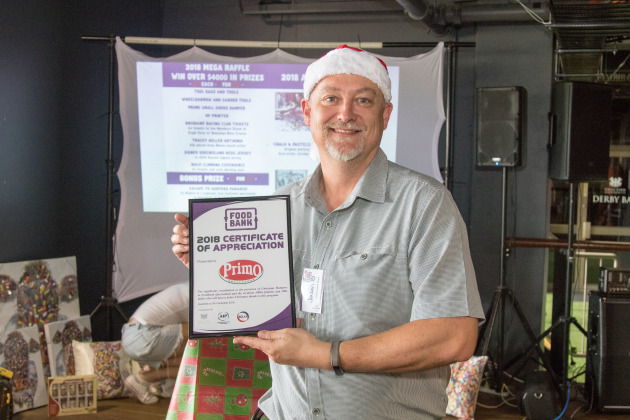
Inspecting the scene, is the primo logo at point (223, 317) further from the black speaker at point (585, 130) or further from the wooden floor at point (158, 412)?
the black speaker at point (585, 130)

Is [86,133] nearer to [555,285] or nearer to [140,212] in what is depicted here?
[140,212]

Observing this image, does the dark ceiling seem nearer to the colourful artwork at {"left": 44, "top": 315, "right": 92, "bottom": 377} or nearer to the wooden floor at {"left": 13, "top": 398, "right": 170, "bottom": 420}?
the wooden floor at {"left": 13, "top": 398, "right": 170, "bottom": 420}

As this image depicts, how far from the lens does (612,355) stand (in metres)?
4.16

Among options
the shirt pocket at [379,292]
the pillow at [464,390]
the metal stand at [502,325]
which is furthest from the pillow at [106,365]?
the shirt pocket at [379,292]

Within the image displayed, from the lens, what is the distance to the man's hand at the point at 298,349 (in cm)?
126

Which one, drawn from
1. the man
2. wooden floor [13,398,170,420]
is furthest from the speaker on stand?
the man

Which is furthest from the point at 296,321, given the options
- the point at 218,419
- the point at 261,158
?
the point at 261,158

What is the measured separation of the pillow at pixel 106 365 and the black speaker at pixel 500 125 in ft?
9.30

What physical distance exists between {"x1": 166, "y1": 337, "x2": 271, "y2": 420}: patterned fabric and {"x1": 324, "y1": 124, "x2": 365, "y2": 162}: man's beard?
1364mm

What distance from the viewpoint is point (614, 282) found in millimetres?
4227

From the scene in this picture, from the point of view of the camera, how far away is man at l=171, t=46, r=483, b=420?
1.25 meters

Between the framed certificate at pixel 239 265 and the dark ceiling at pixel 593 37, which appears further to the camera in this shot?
the dark ceiling at pixel 593 37

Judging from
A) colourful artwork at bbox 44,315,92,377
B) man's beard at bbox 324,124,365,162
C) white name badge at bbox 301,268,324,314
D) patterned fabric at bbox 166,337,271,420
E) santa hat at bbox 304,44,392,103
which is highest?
santa hat at bbox 304,44,392,103

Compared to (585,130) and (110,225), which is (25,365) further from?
(585,130)
